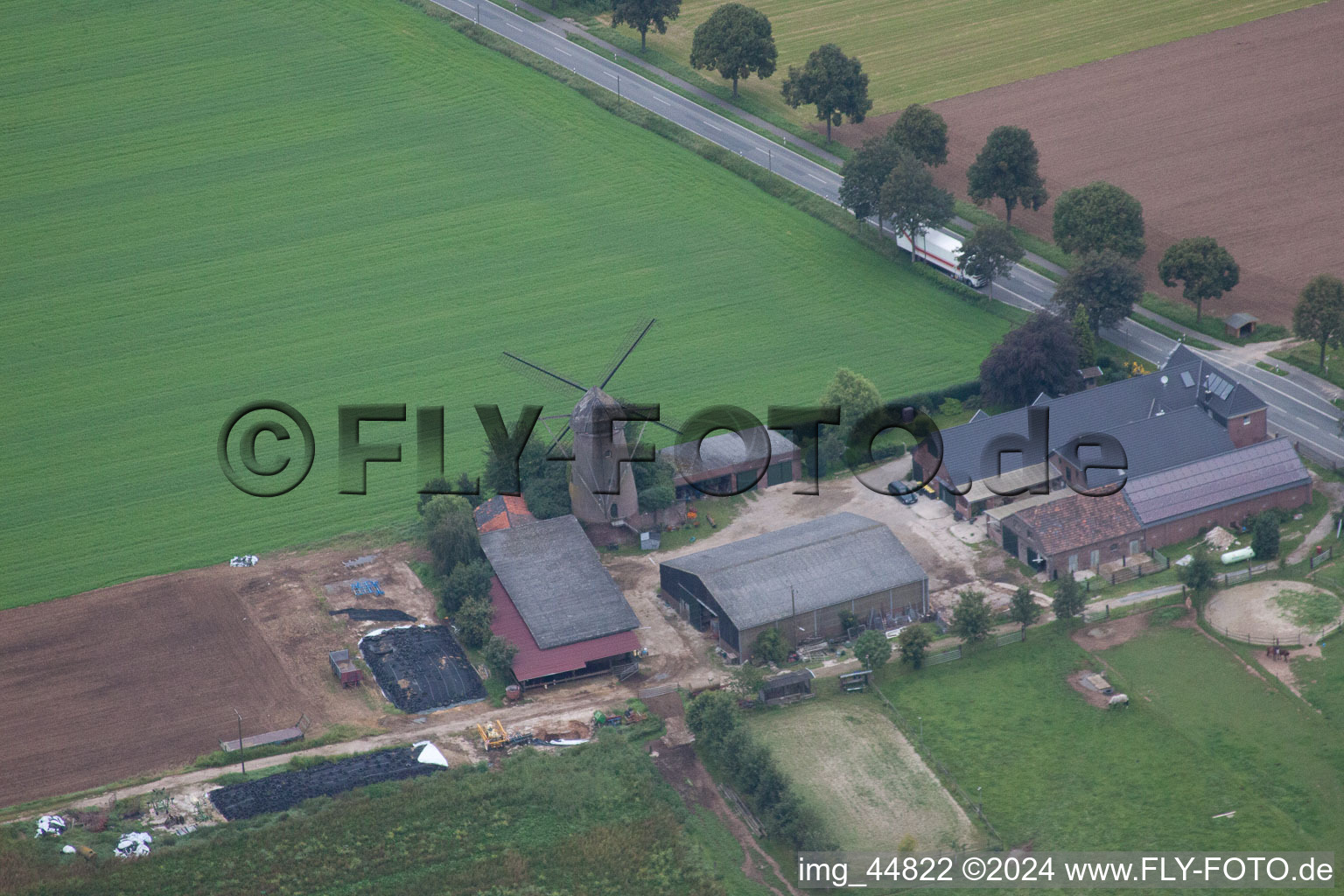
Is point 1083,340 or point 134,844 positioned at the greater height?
point 1083,340

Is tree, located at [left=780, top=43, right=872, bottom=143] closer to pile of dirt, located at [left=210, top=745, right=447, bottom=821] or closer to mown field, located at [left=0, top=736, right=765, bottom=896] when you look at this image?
mown field, located at [left=0, top=736, right=765, bottom=896]

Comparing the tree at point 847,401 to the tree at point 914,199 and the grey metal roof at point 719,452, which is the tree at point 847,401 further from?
the tree at point 914,199

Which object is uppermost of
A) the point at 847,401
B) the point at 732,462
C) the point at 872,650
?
the point at 847,401

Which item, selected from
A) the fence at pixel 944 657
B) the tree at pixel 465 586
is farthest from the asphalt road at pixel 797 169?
the tree at pixel 465 586

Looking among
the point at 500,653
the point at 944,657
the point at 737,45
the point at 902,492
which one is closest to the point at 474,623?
the point at 500,653

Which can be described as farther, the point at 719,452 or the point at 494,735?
the point at 719,452

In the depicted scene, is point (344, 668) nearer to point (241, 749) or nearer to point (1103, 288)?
point (241, 749)

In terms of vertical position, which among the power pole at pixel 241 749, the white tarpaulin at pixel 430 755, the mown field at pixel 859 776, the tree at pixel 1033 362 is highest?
the tree at pixel 1033 362
